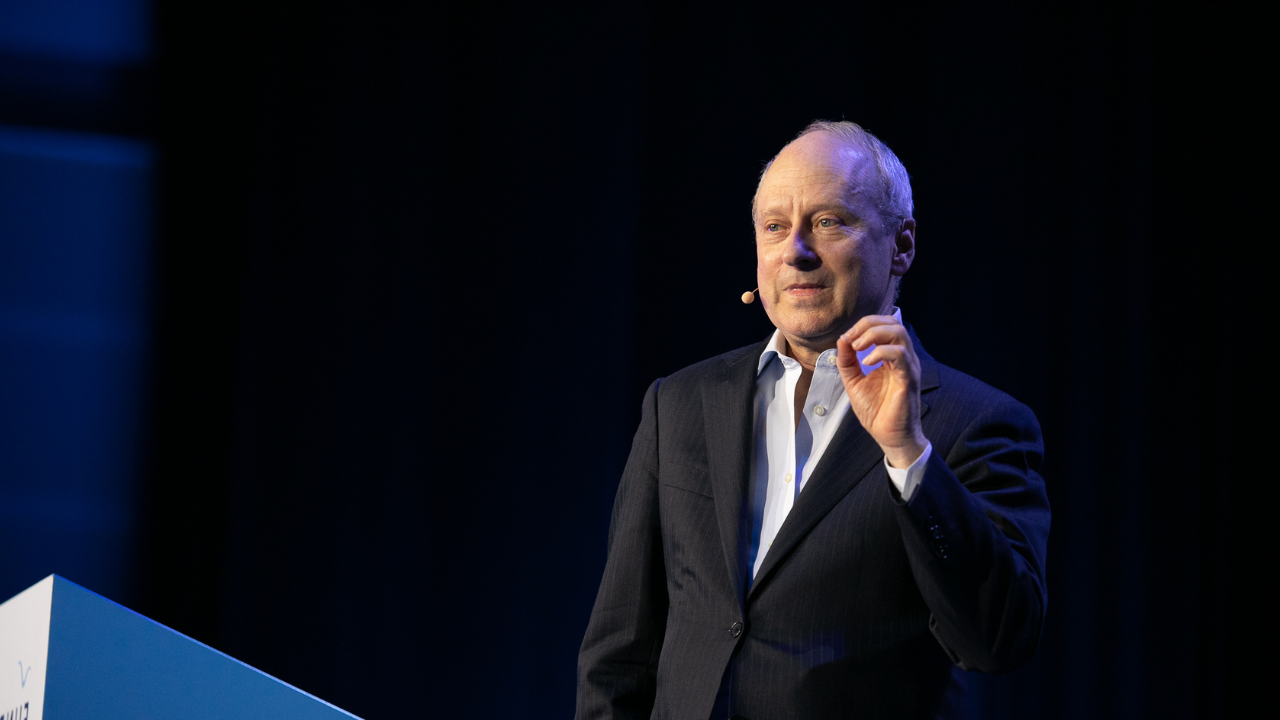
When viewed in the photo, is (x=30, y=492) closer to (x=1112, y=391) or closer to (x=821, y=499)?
(x=821, y=499)

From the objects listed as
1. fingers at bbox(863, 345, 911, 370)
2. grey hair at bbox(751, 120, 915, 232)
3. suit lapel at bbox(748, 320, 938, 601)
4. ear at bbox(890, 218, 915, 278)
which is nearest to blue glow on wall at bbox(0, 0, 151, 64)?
grey hair at bbox(751, 120, 915, 232)

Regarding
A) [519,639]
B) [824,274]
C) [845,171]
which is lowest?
[519,639]

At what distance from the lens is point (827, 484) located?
4.37 feet

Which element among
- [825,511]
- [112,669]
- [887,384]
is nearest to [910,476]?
[887,384]

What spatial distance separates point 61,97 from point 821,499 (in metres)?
2.45

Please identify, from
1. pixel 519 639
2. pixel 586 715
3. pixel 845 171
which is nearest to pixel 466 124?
pixel 519 639

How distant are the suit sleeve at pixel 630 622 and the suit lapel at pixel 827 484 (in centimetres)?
22

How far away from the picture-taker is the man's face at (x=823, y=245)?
4.68 feet

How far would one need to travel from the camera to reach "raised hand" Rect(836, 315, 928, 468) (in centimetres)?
111

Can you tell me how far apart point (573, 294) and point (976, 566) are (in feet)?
5.86

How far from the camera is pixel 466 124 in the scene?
280cm

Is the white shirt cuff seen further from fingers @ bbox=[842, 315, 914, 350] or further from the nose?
the nose

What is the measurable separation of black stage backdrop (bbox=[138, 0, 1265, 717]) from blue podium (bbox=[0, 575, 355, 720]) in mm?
1539

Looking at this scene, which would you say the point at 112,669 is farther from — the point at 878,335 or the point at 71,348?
the point at 71,348
